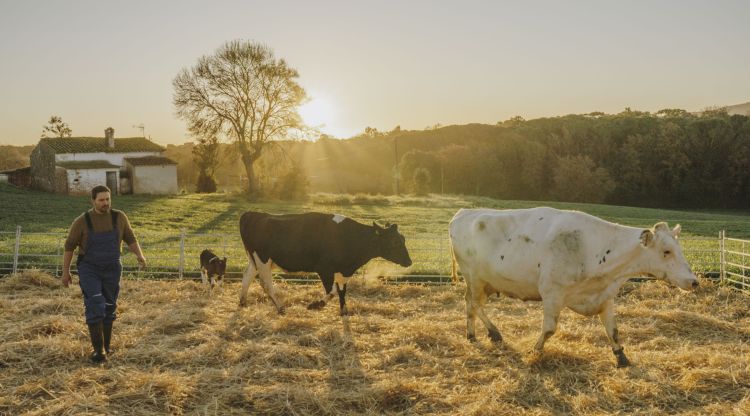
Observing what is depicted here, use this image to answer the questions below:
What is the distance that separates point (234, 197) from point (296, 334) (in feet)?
126

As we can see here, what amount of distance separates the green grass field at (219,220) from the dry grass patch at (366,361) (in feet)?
14.0

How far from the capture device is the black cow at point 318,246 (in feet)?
34.5

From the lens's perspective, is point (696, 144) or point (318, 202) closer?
point (318, 202)

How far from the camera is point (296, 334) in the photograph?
8805 millimetres

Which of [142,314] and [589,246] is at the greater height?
[589,246]

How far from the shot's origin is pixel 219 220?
3272 centimetres

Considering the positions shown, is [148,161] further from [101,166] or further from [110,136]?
[110,136]

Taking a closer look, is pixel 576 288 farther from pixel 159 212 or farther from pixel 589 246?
pixel 159 212

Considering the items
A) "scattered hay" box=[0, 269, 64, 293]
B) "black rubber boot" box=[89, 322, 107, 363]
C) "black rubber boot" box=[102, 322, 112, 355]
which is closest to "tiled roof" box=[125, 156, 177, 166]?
"scattered hay" box=[0, 269, 64, 293]

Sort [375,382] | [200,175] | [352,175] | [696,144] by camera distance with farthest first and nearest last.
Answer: [352,175] → [696,144] → [200,175] → [375,382]

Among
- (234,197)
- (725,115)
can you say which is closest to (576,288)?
(234,197)

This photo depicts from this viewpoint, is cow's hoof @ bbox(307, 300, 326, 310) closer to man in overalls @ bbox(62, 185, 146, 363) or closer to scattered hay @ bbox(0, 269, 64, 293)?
man in overalls @ bbox(62, 185, 146, 363)

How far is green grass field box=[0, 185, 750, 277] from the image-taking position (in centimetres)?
1789

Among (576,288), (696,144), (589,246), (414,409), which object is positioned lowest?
(414,409)
